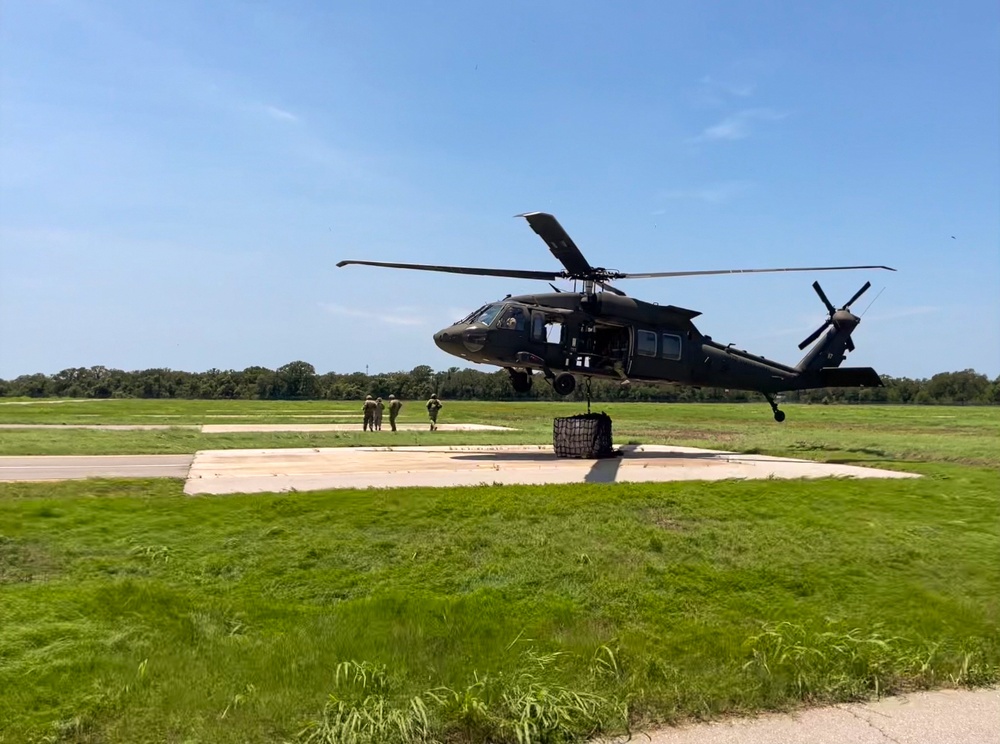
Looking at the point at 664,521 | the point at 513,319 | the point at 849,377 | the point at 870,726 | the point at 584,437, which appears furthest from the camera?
the point at 849,377

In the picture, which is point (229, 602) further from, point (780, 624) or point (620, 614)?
point (780, 624)

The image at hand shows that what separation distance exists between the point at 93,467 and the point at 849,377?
73.4ft

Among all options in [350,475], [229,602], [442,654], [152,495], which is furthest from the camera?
[350,475]

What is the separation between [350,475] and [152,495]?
360 cm

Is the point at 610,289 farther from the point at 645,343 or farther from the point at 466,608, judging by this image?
the point at 466,608

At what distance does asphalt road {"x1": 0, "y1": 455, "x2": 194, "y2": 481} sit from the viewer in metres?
13.4

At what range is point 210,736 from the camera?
4.96m

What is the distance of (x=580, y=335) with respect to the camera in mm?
20703

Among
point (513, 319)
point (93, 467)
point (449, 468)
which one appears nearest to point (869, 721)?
point (449, 468)

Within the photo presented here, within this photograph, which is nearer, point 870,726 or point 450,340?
point 870,726

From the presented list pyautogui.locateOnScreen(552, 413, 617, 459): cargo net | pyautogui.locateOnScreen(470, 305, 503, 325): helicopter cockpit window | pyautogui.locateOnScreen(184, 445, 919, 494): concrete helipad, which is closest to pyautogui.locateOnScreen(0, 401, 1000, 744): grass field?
pyautogui.locateOnScreen(184, 445, 919, 494): concrete helipad

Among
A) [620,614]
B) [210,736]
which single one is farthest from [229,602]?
[620,614]

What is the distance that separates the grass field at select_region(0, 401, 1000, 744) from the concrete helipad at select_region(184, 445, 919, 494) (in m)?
1.72

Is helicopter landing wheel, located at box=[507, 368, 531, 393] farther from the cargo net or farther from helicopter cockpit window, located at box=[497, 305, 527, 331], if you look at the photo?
the cargo net
